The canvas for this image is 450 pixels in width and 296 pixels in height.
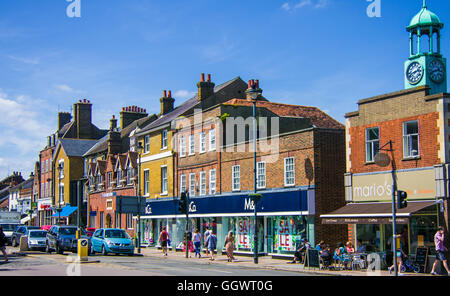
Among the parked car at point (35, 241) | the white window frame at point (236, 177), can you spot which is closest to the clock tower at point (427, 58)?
the white window frame at point (236, 177)

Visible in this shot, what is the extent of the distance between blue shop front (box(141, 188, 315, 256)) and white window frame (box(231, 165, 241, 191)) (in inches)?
24.9

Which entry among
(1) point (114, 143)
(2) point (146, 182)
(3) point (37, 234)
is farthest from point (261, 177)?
(1) point (114, 143)

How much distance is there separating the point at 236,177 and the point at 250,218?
9.59 feet

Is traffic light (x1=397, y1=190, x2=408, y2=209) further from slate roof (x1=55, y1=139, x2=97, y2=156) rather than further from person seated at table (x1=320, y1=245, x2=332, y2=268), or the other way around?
slate roof (x1=55, y1=139, x2=97, y2=156)

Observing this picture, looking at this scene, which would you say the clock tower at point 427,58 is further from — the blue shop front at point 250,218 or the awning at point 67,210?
the awning at point 67,210

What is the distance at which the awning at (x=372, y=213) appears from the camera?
22688mm

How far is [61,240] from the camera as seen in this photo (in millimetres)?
33594

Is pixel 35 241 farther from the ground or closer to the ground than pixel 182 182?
closer to the ground

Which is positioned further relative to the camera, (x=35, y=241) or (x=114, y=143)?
(x=114, y=143)

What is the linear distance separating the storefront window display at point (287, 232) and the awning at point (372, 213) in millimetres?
3191

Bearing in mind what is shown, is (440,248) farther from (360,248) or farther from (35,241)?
(35,241)

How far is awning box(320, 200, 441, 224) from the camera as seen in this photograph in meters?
22.7
